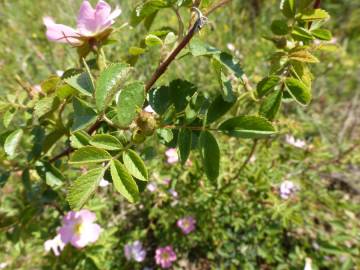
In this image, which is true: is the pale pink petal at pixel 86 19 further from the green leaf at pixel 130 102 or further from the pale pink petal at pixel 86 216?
the pale pink petal at pixel 86 216

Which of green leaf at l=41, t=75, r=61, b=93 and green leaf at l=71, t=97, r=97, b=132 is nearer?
green leaf at l=71, t=97, r=97, b=132

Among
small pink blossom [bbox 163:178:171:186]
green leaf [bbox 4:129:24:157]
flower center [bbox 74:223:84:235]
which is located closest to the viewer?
green leaf [bbox 4:129:24:157]

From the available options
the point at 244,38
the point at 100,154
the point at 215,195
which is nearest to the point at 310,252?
the point at 215,195

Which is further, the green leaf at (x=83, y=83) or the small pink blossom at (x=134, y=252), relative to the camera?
the small pink blossom at (x=134, y=252)

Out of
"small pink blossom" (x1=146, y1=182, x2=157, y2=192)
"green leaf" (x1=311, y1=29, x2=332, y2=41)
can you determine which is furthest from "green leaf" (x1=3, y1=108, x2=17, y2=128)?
"small pink blossom" (x1=146, y1=182, x2=157, y2=192)

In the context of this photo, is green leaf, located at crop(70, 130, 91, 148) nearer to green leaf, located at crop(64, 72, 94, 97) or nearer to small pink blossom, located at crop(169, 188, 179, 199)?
green leaf, located at crop(64, 72, 94, 97)

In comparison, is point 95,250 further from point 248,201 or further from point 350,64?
Answer: point 350,64

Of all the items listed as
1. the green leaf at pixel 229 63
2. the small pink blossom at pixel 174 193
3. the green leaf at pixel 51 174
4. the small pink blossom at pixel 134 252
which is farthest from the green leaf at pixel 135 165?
the small pink blossom at pixel 134 252
